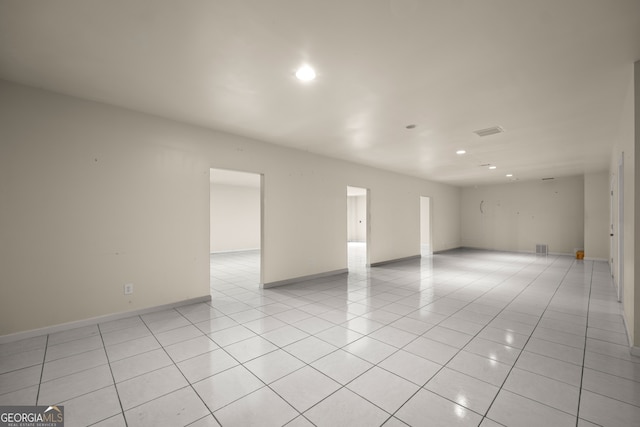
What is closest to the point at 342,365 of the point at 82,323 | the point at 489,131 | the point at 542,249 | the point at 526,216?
the point at 82,323

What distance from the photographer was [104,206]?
3.42 meters

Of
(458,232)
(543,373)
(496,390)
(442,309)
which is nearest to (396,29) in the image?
(496,390)

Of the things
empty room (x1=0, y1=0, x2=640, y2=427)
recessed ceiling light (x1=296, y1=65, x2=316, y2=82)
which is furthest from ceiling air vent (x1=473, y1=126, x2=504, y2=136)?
recessed ceiling light (x1=296, y1=65, x2=316, y2=82)

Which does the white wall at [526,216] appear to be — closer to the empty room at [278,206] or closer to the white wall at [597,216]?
the white wall at [597,216]

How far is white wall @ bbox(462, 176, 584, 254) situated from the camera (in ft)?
30.9

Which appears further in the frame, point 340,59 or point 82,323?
point 82,323

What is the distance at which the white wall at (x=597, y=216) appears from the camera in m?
8.00

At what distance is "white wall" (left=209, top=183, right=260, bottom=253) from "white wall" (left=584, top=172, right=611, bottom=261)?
11.3 meters

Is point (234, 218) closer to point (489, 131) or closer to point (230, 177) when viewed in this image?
point (230, 177)

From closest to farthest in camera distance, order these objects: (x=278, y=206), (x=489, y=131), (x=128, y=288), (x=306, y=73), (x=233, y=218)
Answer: (x=306, y=73), (x=128, y=288), (x=489, y=131), (x=278, y=206), (x=233, y=218)

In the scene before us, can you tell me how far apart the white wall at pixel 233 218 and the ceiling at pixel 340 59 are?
22.4 ft

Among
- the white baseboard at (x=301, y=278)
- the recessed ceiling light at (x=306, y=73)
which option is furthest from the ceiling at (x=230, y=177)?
the recessed ceiling light at (x=306, y=73)

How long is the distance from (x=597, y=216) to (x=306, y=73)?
32.9 feet

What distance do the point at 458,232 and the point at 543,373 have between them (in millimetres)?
10402
